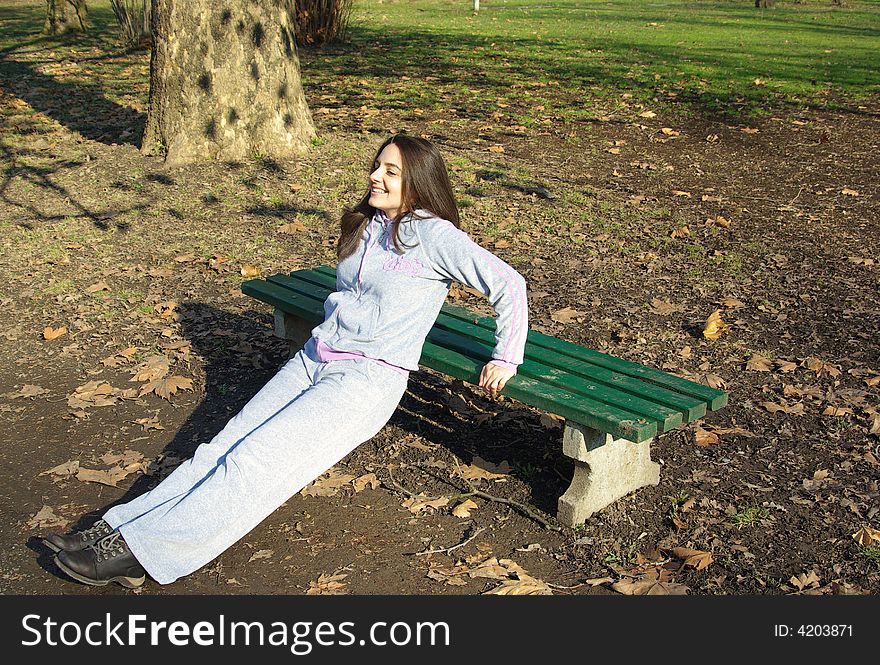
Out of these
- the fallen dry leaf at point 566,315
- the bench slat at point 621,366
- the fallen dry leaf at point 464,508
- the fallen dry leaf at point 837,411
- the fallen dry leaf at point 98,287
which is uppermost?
the bench slat at point 621,366

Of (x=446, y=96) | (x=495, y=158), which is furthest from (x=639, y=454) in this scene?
(x=446, y=96)

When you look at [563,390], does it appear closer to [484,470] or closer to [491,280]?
[491,280]

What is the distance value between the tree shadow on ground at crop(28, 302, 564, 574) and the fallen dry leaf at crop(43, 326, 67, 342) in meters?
0.69

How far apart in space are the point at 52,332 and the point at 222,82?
3.28 meters

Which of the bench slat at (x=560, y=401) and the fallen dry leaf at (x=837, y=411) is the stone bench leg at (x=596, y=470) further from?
the fallen dry leaf at (x=837, y=411)

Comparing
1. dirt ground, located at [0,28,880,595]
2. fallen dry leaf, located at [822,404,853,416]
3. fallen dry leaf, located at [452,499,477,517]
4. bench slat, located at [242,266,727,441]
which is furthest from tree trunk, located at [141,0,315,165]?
fallen dry leaf, located at [822,404,853,416]

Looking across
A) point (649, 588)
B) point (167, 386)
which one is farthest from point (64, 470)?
point (649, 588)

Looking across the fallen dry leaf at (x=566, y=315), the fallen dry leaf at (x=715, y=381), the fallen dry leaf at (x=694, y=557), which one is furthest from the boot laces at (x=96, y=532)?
the fallen dry leaf at (x=566, y=315)

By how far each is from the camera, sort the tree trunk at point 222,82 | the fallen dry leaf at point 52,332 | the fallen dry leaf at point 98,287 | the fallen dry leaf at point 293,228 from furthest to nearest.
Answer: the tree trunk at point 222,82 < the fallen dry leaf at point 293,228 < the fallen dry leaf at point 98,287 < the fallen dry leaf at point 52,332

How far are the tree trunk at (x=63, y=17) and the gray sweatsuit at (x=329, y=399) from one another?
14.1 metres

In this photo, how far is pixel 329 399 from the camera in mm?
3629

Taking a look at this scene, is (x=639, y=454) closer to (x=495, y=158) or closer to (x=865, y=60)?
(x=495, y=158)

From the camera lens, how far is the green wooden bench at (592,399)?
3.55 meters

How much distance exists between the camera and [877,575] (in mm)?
3461
